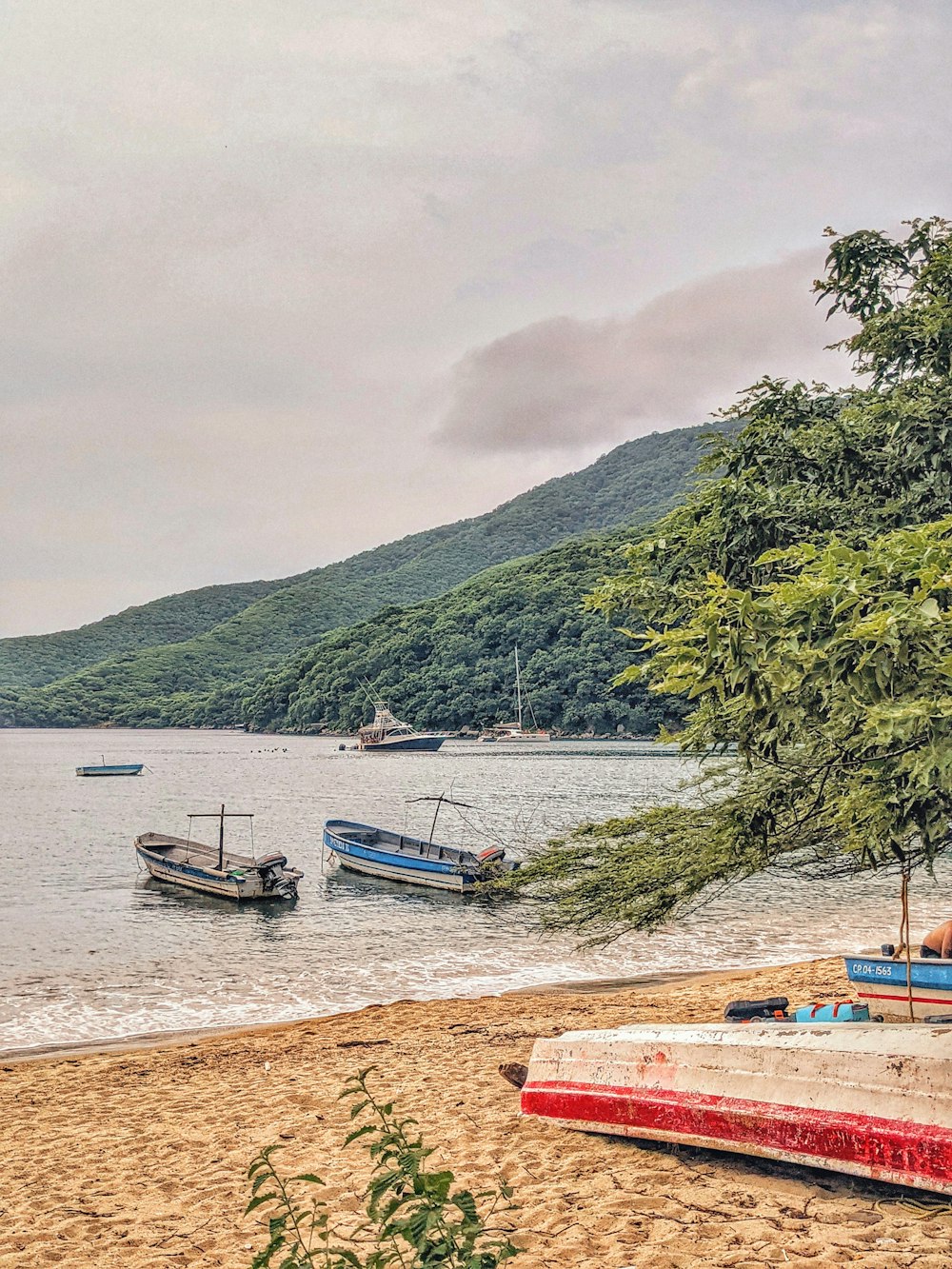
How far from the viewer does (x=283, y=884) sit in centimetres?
2581

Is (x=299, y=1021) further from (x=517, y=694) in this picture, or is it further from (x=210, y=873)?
(x=517, y=694)

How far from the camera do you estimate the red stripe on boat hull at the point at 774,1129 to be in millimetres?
5145

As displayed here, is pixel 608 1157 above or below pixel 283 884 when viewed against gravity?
above

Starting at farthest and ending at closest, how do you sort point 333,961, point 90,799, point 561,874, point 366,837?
point 90,799 < point 366,837 < point 333,961 < point 561,874

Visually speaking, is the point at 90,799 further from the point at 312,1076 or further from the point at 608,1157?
the point at 608,1157

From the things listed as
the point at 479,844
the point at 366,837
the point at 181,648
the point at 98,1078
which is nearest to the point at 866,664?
the point at 98,1078

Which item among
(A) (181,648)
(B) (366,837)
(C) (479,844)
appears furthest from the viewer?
(A) (181,648)

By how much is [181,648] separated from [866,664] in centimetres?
19398

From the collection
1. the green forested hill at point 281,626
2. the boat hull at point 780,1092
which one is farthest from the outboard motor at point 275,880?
the green forested hill at point 281,626

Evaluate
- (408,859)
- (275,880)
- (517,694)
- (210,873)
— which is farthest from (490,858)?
(517,694)

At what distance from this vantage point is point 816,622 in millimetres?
3900

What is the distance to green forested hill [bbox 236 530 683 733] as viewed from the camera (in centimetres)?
10419

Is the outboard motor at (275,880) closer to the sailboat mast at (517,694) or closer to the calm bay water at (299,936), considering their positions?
the calm bay water at (299,936)

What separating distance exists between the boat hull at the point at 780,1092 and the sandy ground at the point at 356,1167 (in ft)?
0.60
